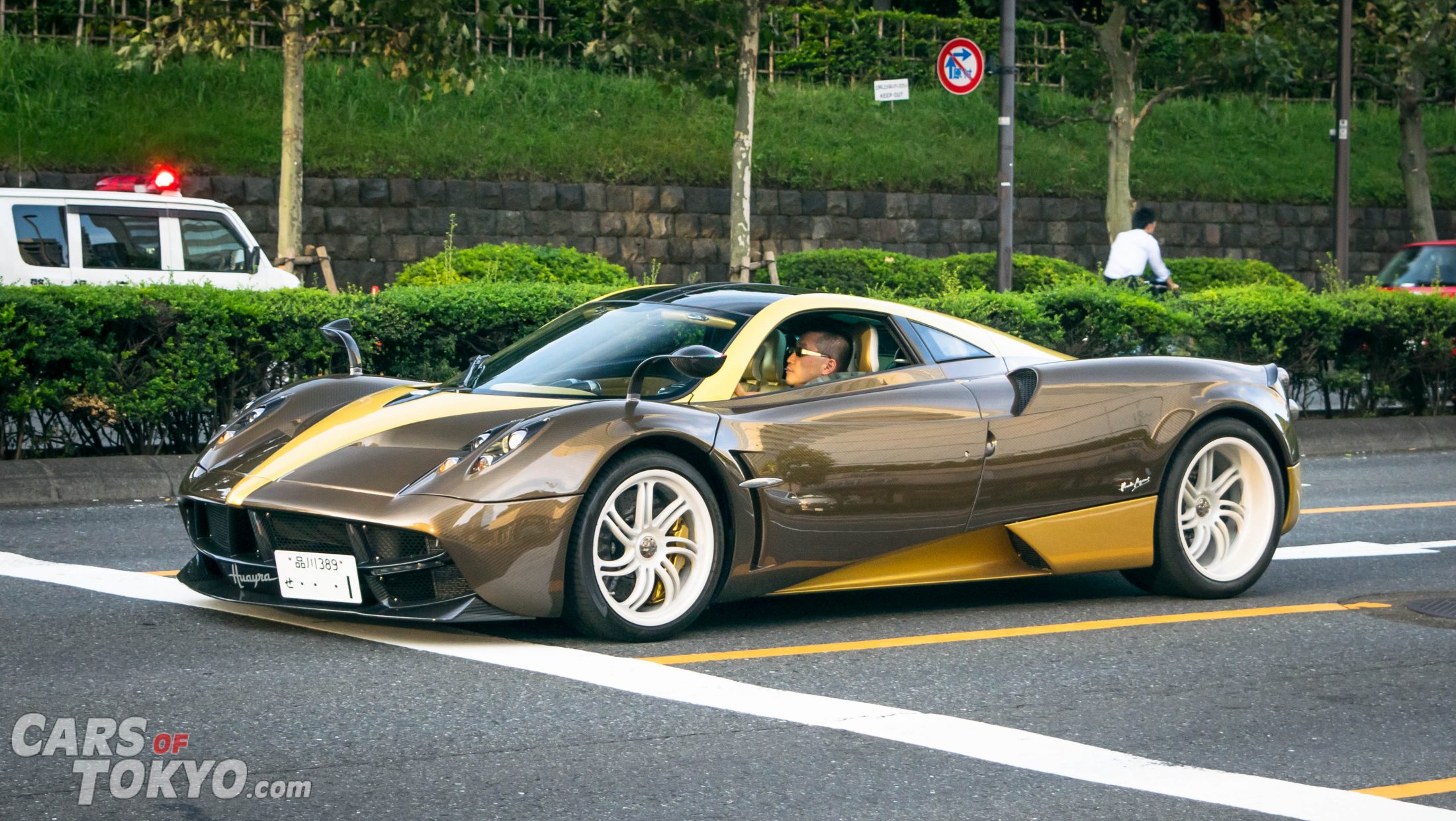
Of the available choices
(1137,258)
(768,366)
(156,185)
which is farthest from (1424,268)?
(768,366)

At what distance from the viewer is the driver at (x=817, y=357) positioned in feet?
22.1

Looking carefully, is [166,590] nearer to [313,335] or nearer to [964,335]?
[964,335]

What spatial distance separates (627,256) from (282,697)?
19929mm

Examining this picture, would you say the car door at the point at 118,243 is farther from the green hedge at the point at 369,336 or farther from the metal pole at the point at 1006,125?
the metal pole at the point at 1006,125

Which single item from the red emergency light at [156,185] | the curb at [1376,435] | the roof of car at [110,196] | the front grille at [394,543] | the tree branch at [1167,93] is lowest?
the curb at [1376,435]

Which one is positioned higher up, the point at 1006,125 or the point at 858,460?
the point at 1006,125

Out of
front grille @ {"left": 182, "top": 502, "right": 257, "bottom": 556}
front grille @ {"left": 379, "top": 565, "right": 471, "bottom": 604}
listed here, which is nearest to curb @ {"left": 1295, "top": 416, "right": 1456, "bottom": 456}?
front grille @ {"left": 379, "top": 565, "right": 471, "bottom": 604}

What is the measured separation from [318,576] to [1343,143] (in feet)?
64.2

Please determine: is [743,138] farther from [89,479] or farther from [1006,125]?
[89,479]

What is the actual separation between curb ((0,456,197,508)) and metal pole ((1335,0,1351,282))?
623 inches

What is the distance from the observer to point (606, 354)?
6672mm

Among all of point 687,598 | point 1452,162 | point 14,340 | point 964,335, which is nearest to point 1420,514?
point 964,335

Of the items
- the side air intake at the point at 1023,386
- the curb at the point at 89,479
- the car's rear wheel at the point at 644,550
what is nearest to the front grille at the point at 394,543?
the car's rear wheel at the point at 644,550

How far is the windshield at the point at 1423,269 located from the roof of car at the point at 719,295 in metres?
15.1
